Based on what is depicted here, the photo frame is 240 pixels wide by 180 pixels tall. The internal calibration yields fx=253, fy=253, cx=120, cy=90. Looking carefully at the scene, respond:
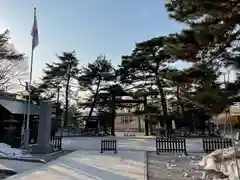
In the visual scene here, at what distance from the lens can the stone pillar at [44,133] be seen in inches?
502

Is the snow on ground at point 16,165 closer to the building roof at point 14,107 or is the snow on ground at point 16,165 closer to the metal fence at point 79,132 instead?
the building roof at point 14,107

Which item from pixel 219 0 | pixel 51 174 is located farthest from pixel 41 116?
pixel 219 0

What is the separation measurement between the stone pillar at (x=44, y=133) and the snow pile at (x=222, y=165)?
791 cm

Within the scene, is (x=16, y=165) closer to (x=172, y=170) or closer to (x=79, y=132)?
(x=172, y=170)

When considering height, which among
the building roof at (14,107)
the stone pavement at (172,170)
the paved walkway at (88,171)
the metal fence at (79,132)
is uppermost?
the building roof at (14,107)

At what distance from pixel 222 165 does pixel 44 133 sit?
877cm

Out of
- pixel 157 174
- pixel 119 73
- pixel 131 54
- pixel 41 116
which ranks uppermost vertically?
pixel 131 54

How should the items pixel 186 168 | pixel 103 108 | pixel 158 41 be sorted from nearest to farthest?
pixel 186 168
pixel 158 41
pixel 103 108

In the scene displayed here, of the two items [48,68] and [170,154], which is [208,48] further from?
[48,68]

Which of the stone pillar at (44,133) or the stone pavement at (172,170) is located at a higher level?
the stone pillar at (44,133)

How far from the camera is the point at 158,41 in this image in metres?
23.2

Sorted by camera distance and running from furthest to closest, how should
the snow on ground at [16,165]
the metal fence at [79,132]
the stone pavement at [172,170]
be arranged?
1. the metal fence at [79,132]
2. the snow on ground at [16,165]
3. the stone pavement at [172,170]

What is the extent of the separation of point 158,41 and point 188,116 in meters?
9.11

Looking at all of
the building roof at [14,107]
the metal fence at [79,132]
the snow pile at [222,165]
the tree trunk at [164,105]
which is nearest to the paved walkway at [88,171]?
the snow pile at [222,165]
